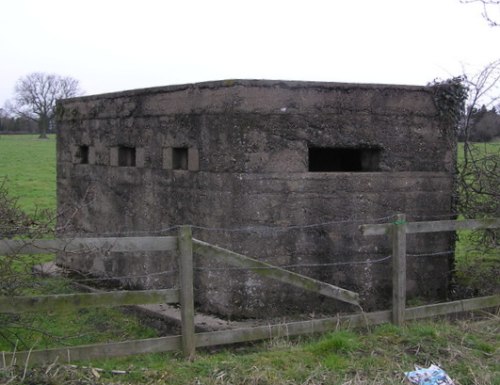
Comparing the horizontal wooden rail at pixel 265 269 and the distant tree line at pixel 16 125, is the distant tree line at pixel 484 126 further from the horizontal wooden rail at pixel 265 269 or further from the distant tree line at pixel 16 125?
the distant tree line at pixel 16 125

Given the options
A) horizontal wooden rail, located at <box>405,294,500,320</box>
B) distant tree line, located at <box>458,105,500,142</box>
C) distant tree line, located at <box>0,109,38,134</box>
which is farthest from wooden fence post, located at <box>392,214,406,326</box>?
distant tree line, located at <box>0,109,38,134</box>

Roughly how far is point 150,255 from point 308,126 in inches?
102

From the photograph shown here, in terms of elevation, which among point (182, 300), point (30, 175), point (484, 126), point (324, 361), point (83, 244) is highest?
point (484, 126)

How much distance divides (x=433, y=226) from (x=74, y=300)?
3.50m

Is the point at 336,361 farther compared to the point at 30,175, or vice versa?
the point at 30,175

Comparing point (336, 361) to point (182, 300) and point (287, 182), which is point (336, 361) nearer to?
point (182, 300)

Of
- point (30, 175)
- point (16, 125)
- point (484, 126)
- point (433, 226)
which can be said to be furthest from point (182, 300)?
point (16, 125)

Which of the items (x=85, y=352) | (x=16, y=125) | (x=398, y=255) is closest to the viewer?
(x=85, y=352)

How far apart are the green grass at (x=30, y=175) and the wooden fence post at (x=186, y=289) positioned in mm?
6348

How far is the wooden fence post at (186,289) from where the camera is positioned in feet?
16.6

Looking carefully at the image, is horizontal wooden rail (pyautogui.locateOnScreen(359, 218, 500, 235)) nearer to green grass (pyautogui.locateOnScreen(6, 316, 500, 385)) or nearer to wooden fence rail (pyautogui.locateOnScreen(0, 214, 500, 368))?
wooden fence rail (pyautogui.locateOnScreen(0, 214, 500, 368))

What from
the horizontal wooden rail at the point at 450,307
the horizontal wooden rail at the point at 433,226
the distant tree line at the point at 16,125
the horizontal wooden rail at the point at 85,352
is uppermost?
the distant tree line at the point at 16,125

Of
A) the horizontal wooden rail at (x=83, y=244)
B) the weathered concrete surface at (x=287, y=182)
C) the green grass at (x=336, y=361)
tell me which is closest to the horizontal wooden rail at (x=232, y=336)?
the green grass at (x=336, y=361)

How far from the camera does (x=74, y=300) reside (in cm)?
475
